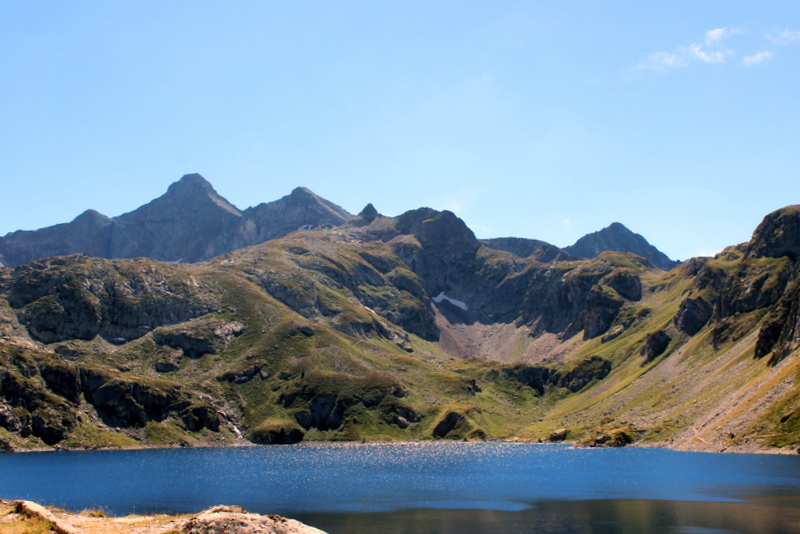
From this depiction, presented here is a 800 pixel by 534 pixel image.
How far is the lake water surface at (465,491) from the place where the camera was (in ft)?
270

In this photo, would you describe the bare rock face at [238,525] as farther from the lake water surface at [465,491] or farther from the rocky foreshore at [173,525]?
the lake water surface at [465,491]

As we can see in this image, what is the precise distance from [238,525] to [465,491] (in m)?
78.7

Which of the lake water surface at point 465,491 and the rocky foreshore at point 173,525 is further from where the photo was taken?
the lake water surface at point 465,491

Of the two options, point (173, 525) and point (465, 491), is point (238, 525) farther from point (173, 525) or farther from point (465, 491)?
point (465, 491)

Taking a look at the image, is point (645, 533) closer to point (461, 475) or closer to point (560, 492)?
point (560, 492)

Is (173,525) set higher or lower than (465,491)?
higher

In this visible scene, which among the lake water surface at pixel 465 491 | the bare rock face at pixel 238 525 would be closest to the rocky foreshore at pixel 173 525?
the bare rock face at pixel 238 525

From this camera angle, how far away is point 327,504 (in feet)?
338

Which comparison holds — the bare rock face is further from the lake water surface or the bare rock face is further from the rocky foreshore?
the lake water surface

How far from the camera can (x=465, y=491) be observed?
121 metres

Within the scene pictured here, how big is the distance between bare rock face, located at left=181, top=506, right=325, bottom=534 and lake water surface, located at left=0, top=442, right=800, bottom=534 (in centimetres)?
2915

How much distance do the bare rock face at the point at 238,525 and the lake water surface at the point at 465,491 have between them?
95.6 ft

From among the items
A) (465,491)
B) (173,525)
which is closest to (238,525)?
(173,525)

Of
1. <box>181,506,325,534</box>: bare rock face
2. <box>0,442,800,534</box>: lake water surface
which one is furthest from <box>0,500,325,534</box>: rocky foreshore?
<box>0,442,800,534</box>: lake water surface
